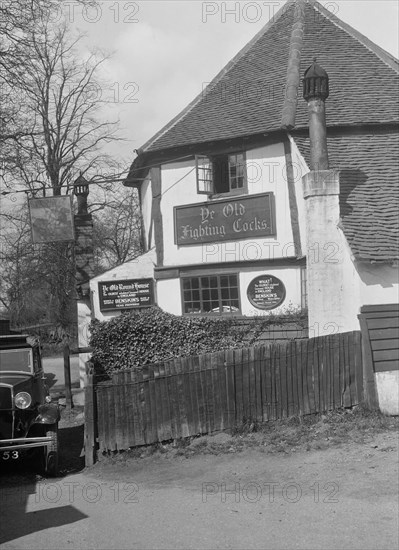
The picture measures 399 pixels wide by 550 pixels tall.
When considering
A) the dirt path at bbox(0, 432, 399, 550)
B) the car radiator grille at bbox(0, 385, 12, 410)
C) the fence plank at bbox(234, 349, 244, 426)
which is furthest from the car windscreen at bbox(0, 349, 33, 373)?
the fence plank at bbox(234, 349, 244, 426)

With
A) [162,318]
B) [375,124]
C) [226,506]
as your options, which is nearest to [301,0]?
[375,124]

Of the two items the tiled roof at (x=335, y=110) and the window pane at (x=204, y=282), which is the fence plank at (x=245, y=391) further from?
the window pane at (x=204, y=282)

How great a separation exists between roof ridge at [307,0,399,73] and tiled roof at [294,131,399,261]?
10.4 feet

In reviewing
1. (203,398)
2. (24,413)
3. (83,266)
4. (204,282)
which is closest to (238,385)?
(203,398)

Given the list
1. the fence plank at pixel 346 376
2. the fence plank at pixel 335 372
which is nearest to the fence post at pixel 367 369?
the fence plank at pixel 346 376

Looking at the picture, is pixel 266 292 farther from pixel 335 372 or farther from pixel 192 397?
pixel 192 397

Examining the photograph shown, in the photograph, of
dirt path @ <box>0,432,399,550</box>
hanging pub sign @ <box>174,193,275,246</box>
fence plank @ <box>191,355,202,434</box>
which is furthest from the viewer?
hanging pub sign @ <box>174,193,275,246</box>

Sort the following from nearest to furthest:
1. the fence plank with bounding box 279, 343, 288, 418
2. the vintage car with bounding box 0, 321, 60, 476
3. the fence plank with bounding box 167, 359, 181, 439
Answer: the vintage car with bounding box 0, 321, 60, 476 < the fence plank with bounding box 167, 359, 181, 439 < the fence plank with bounding box 279, 343, 288, 418

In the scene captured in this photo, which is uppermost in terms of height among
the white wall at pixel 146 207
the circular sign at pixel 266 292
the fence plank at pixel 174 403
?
the white wall at pixel 146 207

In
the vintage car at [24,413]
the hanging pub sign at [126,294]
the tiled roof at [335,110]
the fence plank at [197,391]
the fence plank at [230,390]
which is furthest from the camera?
the hanging pub sign at [126,294]

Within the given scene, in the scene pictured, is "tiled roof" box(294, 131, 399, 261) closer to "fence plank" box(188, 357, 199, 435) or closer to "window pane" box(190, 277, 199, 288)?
"fence plank" box(188, 357, 199, 435)

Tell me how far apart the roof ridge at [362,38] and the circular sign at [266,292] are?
22.1ft

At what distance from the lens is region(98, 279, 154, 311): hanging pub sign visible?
1731cm

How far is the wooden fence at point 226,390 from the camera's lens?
1080 cm
